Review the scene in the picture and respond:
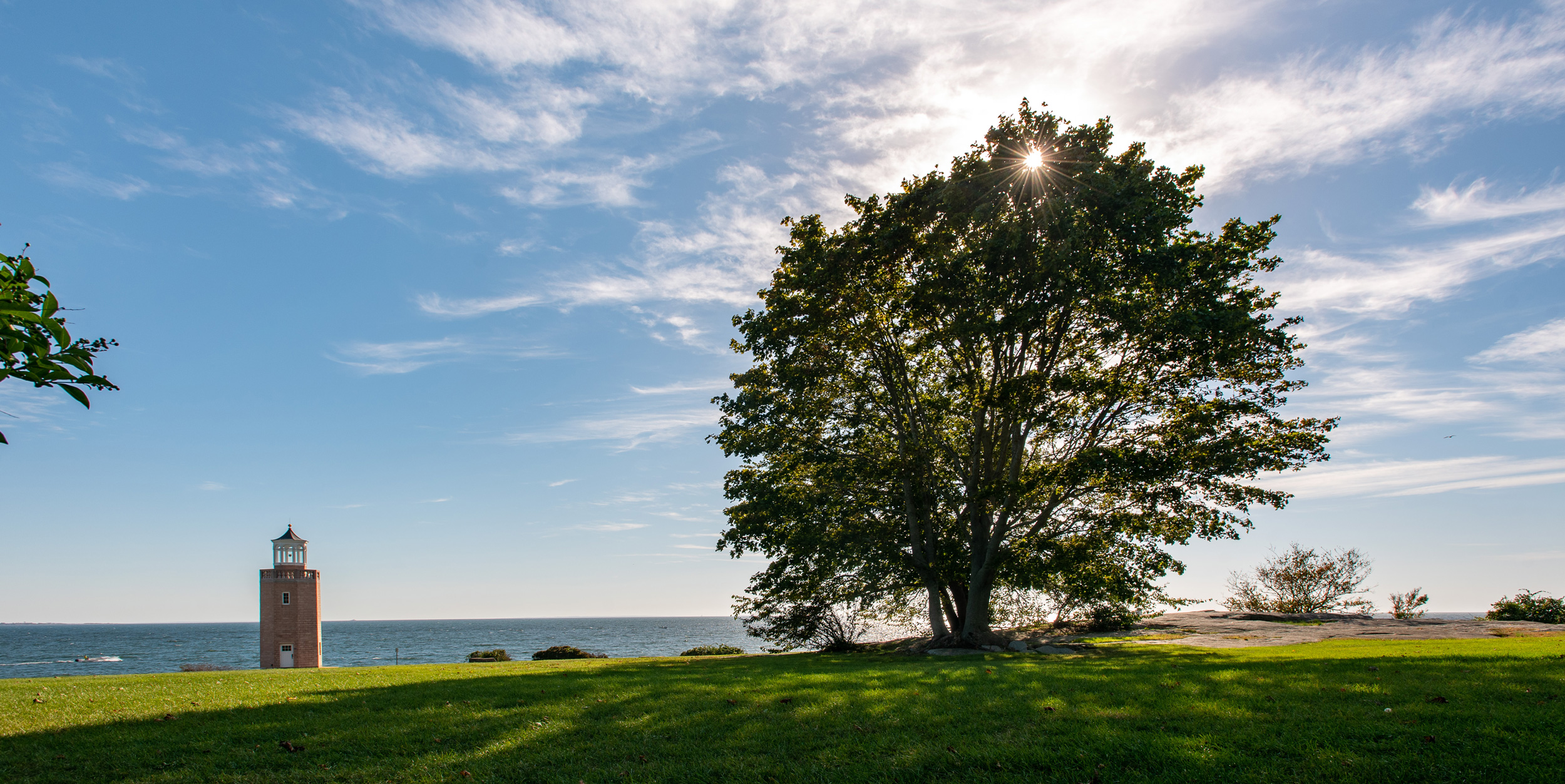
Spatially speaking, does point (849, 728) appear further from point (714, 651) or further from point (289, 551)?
point (289, 551)

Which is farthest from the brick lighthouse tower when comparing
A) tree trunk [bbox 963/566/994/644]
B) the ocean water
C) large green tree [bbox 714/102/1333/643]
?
tree trunk [bbox 963/566/994/644]

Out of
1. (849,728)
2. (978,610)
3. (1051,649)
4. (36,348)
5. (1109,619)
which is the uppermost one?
(36,348)

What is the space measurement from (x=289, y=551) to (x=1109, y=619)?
49.7 metres

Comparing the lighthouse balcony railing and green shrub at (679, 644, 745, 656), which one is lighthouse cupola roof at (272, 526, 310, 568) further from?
green shrub at (679, 644, 745, 656)

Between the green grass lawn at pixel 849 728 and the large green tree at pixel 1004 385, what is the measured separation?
29.3ft

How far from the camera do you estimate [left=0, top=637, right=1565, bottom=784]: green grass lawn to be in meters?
6.66

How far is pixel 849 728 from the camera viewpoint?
8.25 meters

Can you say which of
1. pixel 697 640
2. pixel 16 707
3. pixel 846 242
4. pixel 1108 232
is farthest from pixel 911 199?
pixel 697 640

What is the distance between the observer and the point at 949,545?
25.6 m

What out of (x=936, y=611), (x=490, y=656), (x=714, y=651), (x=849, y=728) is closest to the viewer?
(x=849, y=728)

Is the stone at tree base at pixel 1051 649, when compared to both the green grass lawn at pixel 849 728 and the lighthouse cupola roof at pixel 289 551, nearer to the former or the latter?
the green grass lawn at pixel 849 728

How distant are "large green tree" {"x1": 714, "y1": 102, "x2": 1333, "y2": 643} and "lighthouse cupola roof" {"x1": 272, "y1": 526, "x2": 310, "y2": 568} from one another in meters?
37.5

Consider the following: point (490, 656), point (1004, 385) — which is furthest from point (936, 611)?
point (490, 656)

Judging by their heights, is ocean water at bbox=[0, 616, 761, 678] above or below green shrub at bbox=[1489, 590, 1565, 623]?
below
